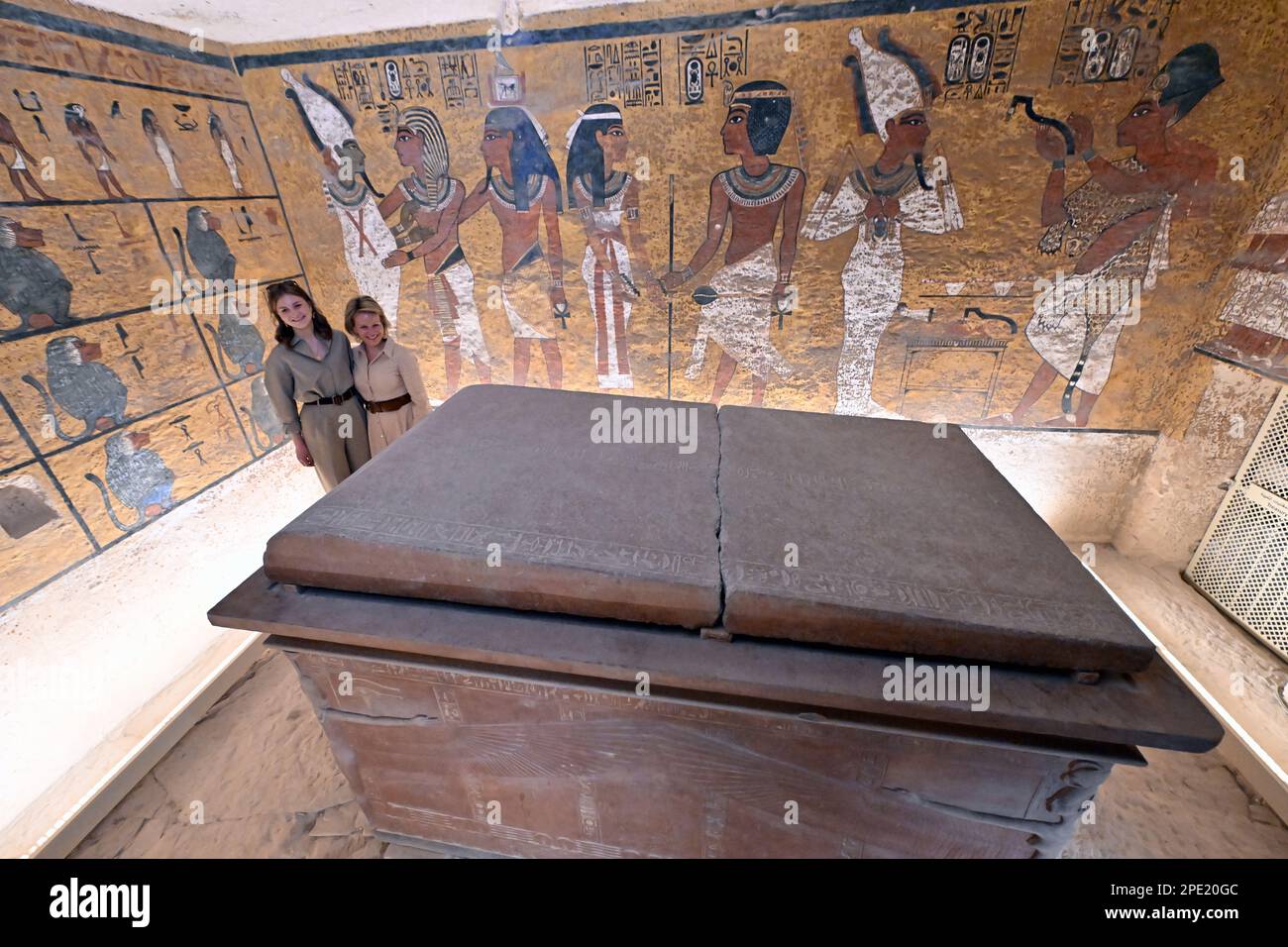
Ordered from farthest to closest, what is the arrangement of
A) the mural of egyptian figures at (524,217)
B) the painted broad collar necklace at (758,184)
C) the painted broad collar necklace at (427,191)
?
the painted broad collar necklace at (427,191) → the mural of egyptian figures at (524,217) → the painted broad collar necklace at (758,184)

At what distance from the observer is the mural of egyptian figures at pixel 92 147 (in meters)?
2.34

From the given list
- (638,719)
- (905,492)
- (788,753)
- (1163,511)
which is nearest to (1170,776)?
(1163,511)

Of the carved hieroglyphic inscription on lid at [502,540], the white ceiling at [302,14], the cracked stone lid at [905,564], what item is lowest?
the cracked stone lid at [905,564]

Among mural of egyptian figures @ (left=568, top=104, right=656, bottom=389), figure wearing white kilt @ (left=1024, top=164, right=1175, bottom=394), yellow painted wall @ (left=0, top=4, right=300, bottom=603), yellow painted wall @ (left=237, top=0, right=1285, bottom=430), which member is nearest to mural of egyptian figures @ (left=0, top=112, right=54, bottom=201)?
yellow painted wall @ (left=0, top=4, right=300, bottom=603)

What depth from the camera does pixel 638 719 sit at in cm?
141

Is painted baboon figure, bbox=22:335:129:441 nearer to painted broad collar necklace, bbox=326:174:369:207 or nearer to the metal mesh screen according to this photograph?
painted broad collar necklace, bbox=326:174:369:207

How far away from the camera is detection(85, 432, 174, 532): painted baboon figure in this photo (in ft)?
8.12

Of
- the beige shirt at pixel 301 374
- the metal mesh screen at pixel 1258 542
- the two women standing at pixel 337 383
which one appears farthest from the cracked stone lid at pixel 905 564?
the metal mesh screen at pixel 1258 542

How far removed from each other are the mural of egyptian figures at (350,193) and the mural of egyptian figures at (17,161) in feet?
4.65

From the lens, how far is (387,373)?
2611mm

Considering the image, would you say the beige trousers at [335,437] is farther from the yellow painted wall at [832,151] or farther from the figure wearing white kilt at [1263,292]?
the figure wearing white kilt at [1263,292]

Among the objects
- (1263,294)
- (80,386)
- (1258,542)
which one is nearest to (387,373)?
(80,386)

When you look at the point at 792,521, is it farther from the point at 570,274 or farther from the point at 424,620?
the point at 570,274

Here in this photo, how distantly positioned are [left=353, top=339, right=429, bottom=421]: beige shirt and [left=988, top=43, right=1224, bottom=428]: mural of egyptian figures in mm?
3519
